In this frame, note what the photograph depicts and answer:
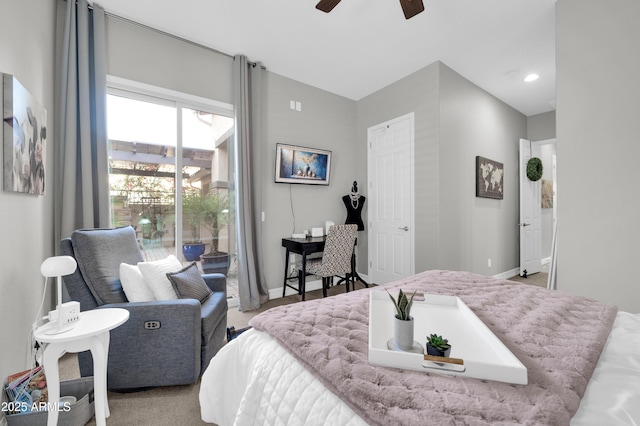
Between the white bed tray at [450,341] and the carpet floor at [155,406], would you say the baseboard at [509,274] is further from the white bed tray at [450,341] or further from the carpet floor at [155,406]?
the carpet floor at [155,406]

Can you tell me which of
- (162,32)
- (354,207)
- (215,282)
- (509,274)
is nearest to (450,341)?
(215,282)

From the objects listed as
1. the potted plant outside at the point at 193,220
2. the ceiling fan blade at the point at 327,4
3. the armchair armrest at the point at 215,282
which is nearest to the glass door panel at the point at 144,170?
the potted plant outside at the point at 193,220

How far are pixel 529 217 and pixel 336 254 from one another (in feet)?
11.5

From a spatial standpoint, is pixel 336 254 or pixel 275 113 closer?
pixel 336 254

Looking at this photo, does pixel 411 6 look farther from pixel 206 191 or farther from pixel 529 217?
pixel 529 217

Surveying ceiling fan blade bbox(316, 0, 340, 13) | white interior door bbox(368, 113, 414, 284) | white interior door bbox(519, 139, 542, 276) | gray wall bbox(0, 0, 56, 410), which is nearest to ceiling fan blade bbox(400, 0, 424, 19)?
ceiling fan blade bbox(316, 0, 340, 13)

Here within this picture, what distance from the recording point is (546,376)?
703mm

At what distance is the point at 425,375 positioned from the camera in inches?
28.9

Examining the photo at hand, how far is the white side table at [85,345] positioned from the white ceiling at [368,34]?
8.14 feet

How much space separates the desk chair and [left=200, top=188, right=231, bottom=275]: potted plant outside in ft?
3.44

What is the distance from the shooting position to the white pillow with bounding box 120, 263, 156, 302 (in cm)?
171

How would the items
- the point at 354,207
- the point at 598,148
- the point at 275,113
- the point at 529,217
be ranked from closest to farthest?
the point at 598,148, the point at 275,113, the point at 354,207, the point at 529,217

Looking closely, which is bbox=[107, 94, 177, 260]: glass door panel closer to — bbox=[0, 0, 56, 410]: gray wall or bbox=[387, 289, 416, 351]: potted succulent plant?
bbox=[0, 0, 56, 410]: gray wall

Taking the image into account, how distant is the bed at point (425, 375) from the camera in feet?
2.00
